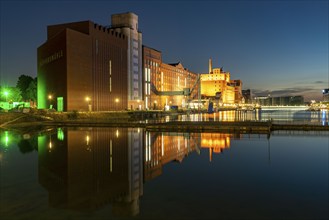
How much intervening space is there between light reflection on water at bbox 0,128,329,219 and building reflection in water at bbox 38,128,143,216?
46 millimetres

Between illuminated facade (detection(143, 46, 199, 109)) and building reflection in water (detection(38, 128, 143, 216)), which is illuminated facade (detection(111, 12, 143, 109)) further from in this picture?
building reflection in water (detection(38, 128, 143, 216))

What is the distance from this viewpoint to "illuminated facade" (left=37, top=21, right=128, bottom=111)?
275ft

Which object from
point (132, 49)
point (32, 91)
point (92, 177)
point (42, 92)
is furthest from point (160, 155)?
point (32, 91)

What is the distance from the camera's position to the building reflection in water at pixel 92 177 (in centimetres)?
1405

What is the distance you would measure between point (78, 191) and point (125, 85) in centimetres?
10046

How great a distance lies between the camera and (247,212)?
Answer: 12555 mm

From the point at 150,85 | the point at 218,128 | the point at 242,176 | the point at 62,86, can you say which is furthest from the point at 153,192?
the point at 150,85

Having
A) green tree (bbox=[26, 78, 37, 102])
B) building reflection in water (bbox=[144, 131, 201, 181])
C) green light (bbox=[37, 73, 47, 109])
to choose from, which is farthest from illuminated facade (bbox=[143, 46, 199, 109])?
building reflection in water (bbox=[144, 131, 201, 181])

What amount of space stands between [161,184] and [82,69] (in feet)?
251

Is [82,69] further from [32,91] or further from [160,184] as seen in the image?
[160,184]

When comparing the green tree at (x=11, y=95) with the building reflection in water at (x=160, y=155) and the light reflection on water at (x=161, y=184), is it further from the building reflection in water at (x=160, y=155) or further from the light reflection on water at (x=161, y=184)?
the building reflection in water at (x=160, y=155)

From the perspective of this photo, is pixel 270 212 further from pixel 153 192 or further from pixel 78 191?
pixel 78 191

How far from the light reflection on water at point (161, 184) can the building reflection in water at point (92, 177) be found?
0.15ft

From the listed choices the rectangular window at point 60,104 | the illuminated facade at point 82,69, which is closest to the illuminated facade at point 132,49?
the illuminated facade at point 82,69
